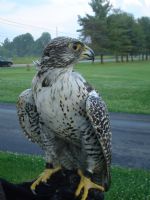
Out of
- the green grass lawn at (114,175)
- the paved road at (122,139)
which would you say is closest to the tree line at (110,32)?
the paved road at (122,139)

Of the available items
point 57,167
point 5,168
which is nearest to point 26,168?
point 5,168

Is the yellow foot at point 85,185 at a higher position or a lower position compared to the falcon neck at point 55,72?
lower

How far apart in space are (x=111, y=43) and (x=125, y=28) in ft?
31.1

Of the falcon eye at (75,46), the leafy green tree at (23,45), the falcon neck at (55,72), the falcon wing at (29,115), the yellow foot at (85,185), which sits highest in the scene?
the falcon eye at (75,46)

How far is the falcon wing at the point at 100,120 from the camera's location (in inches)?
122

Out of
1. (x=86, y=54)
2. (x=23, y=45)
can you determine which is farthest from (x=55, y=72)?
(x=23, y=45)

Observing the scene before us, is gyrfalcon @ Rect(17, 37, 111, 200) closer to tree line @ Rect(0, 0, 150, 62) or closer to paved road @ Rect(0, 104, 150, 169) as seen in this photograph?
paved road @ Rect(0, 104, 150, 169)

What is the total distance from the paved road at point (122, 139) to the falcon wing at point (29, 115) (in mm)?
4322

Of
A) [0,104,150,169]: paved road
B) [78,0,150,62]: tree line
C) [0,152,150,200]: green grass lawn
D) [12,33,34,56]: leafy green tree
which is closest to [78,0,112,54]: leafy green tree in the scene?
[78,0,150,62]: tree line

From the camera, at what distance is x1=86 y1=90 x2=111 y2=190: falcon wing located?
310 centimetres

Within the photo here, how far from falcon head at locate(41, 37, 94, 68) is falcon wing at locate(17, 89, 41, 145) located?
1.30 ft

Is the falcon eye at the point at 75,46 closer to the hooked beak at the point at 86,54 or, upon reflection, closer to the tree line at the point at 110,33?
the hooked beak at the point at 86,54

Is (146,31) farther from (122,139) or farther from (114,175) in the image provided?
(114,175)

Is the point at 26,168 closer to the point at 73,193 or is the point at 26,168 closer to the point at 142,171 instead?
the point at 142,171
